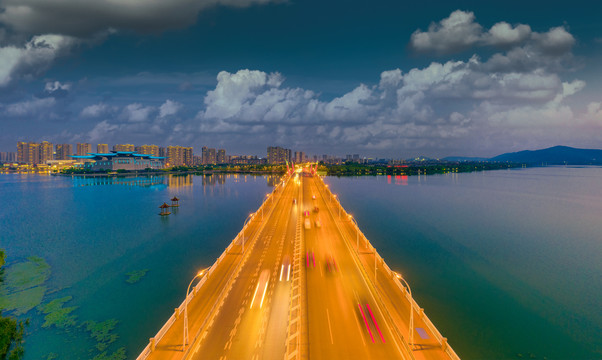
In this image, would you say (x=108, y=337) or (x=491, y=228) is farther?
(x=491, y=228)

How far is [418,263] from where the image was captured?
5516 cm

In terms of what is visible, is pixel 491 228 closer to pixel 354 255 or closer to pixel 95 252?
pixel 354 255

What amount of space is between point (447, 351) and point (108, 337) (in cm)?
3608

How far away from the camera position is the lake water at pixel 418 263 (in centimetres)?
3247

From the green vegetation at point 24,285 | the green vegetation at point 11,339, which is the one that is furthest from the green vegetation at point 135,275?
the green vegetation at point 11,339

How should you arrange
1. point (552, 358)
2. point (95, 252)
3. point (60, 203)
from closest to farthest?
point (552, 358)
point (95, 252)
point (60, 203)

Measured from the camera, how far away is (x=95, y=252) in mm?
62500

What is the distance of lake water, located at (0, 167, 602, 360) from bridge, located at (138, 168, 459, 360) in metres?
8.23

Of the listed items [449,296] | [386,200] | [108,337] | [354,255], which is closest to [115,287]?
[108,337]

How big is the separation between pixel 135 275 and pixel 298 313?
36675mm

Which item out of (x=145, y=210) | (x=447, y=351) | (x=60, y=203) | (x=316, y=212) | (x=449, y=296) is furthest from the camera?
(x=60, y=203)

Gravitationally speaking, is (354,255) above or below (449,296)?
above

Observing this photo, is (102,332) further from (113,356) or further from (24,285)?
(24,285)

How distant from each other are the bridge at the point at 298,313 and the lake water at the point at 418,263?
8234 millimetres
